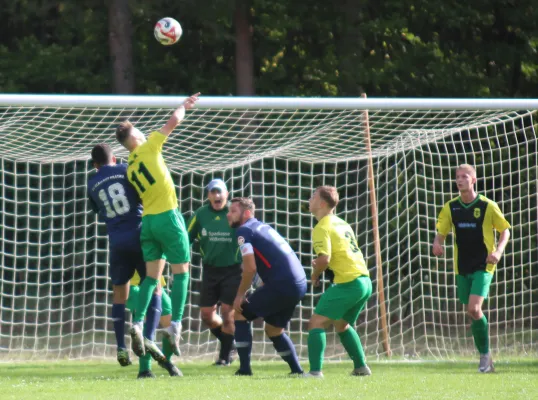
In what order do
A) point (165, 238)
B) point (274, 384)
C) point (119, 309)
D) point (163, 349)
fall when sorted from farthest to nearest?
point (163, 349) < point (119, 309) < point (165, 238) < point (274, 384)

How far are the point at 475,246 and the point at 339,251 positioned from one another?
1.53m

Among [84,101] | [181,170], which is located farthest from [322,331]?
[181,170]

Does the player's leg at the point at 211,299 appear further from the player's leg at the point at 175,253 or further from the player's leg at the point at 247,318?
the player's leg at the point at 175,253

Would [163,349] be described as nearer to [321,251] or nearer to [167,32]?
[321,251]

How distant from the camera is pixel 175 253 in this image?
25.6 ft

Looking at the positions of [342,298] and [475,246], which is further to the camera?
[475,246]

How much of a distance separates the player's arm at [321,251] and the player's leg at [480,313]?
161 cm

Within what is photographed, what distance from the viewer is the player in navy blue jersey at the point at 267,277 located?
7.94 meters

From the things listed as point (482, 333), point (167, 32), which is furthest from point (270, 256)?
point (167, 32)

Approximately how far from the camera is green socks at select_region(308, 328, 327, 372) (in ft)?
26.3

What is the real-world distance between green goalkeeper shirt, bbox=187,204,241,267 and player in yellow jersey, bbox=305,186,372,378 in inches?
68.2

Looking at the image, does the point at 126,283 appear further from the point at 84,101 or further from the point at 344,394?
the point at 344,394

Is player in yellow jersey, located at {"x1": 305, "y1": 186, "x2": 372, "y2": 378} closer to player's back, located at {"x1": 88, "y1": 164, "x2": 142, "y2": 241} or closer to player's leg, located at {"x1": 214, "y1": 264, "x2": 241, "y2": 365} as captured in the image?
player's back, located at {"x1": 88, "y1": 164, "x2": 142, "y2": 241}

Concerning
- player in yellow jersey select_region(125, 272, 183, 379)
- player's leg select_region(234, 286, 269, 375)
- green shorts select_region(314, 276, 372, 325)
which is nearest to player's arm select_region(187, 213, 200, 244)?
player in yellow jersey select_region(125, 272, 183, 379)
